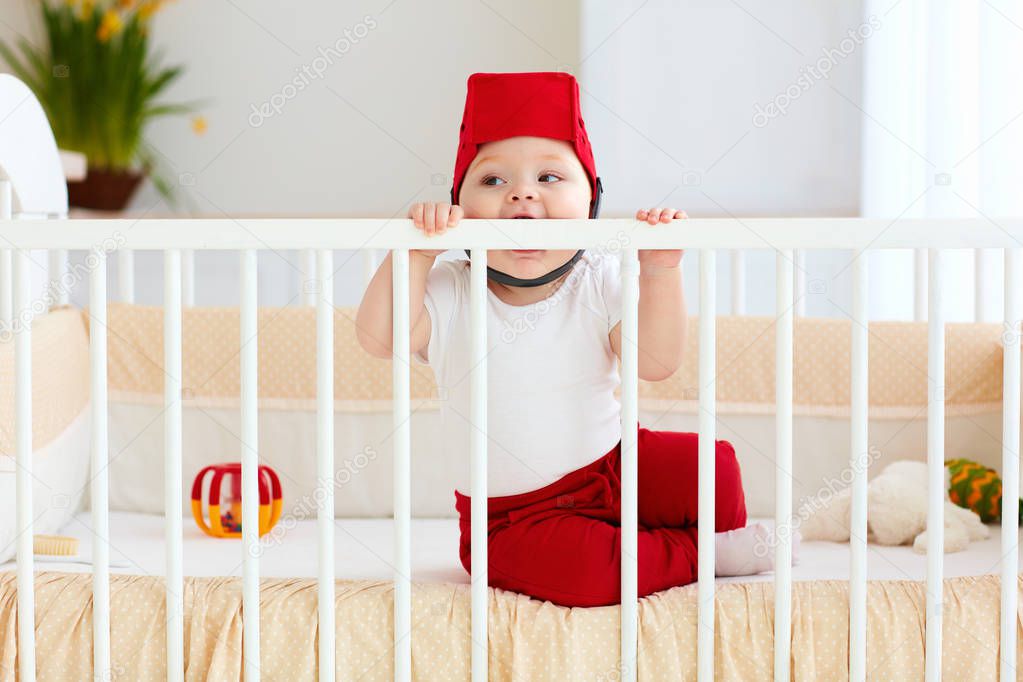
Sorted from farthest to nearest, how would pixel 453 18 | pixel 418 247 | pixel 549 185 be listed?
1. pixel 453 18
2. pixel 549 185
3. pixel 418 247

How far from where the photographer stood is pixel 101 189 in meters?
2.73

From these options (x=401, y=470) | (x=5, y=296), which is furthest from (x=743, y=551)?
(x=5, y=296)

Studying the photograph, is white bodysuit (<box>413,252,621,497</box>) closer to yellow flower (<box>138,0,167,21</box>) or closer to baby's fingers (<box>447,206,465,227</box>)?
baby's fingers (<box>447,206,465,227</box>)

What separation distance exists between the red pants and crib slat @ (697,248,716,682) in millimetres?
95

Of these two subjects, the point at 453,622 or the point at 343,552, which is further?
the point at 343,552

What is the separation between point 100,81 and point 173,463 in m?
2.03

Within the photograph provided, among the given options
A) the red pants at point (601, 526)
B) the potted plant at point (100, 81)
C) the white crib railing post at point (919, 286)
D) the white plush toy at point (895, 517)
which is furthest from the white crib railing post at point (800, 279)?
the potted plant at point (100, 81)

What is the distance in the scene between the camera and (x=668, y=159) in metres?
2.50

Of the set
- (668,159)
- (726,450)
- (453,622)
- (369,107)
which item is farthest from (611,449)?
(369,107)

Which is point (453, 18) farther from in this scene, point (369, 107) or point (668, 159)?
point (668, 159)

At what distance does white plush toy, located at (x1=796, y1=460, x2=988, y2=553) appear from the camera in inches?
54.3

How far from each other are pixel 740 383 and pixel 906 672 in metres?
0.70

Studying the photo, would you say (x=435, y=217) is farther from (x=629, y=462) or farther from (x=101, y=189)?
(x=101, y=189)

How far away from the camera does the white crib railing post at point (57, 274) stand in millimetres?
1713
